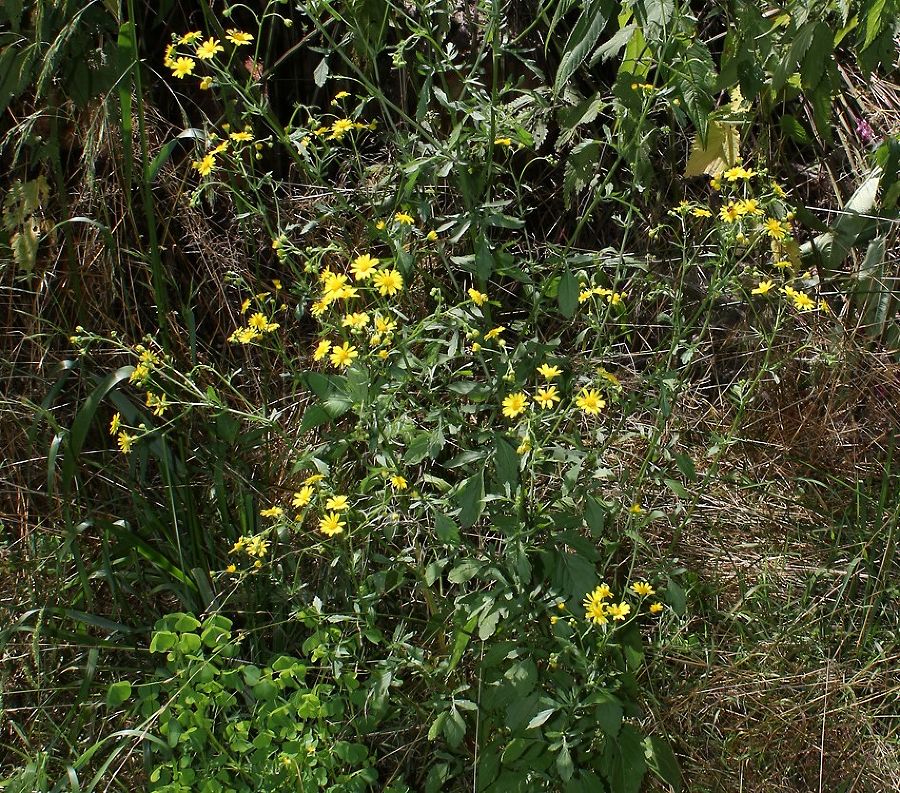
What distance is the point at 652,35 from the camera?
1871 mm

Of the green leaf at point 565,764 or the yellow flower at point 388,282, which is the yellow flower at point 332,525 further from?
the green leaf at point 565,764

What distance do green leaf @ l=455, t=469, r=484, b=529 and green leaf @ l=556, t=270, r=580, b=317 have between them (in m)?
0.31

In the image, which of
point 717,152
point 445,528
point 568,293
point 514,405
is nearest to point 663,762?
point 445,528

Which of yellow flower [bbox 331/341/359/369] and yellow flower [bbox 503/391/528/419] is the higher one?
yellow flower [bbox 331/341/359/369]

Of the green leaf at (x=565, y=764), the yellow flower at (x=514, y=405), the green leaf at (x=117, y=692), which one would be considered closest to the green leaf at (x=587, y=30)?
the yellow flower at (x=514, y=405)

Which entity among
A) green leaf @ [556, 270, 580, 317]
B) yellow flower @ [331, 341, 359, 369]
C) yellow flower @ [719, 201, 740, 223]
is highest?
yellow flower @ [719, 201, 740, 223]

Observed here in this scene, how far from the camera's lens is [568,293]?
175cm

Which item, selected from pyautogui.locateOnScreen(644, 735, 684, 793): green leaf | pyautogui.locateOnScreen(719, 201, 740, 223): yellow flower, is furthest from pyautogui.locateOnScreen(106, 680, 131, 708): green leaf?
pyautogui.locateOnScreen(719, 201, 740, 223): yellow flower

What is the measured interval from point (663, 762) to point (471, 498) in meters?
0.59

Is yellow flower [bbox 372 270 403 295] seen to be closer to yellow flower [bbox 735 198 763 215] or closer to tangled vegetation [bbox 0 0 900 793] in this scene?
tangled vegetation [bbox 0 0 900 793]

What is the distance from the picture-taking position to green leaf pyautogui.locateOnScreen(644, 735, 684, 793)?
1798 millimetres

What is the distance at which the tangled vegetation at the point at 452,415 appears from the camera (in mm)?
1777

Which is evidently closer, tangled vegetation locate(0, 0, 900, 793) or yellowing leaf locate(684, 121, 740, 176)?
tangled vegetation locate(0, 0, 900, 793)

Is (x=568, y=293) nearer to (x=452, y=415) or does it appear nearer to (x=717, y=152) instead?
(x=452, y=415)
